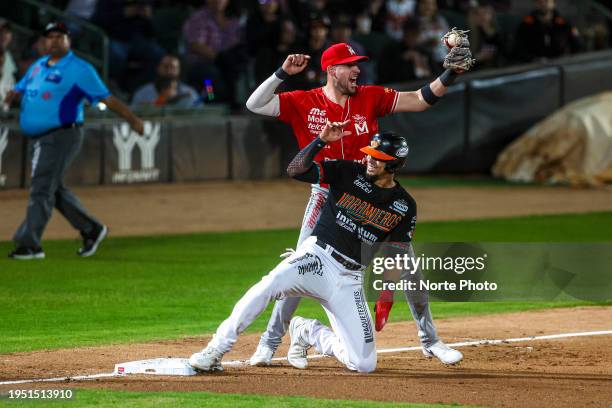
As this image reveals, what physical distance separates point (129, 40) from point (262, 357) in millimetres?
12513

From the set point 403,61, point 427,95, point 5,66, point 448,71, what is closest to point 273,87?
point 427,95

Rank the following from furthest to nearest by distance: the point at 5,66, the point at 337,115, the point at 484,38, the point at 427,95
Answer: the point at 484,38, the point at 5,66, the point at 427,95, the point at 337,115

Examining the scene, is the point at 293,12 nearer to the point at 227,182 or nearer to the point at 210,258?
the point at 227,182

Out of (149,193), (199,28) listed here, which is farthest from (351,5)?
(149,193)

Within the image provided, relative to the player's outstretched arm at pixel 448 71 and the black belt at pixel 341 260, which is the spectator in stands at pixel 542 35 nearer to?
the player's outstretched arm at pixel 448 71

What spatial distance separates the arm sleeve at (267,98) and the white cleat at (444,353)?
1919 millimetres

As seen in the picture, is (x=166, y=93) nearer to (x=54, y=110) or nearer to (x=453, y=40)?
(x=54, y=110)

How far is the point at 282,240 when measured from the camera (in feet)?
48.7

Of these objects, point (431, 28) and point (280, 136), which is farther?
point (431, 28)

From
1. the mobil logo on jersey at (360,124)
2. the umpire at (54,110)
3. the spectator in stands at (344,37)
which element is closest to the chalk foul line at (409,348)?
the mobil logo on jersey at (360,124)

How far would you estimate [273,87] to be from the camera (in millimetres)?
8547

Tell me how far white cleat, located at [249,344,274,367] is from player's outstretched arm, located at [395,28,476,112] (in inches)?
77.2

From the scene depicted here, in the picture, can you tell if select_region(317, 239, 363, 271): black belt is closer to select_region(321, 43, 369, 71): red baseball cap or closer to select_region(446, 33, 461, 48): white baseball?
select_region(321, 43, 369, 71): red baseball cap

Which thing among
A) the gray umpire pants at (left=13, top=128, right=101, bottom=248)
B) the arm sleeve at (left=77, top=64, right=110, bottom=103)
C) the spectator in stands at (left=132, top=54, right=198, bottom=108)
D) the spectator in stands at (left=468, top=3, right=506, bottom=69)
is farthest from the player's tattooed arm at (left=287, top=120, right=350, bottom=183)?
the spectator in stands at (left=468, top=3, right=506, bottom=69)
